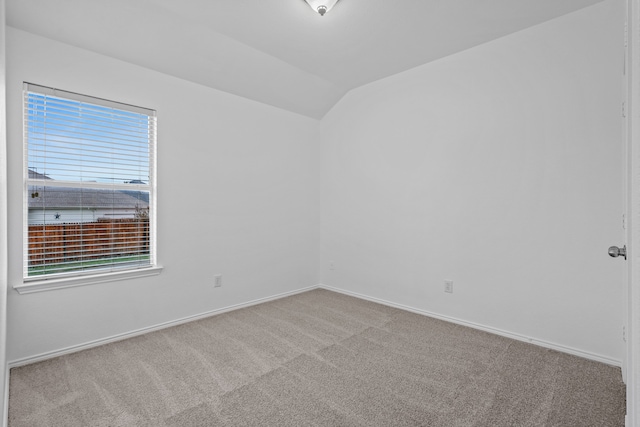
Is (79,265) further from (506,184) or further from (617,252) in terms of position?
(506,184)

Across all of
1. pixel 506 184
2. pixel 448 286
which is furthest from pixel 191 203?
pixel 506 184

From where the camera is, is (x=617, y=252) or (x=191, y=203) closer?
(x=617, y=252)

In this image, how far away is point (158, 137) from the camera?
287 centimetres

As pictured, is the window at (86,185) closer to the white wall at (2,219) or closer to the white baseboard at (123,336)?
the white baseboard at (123,336)

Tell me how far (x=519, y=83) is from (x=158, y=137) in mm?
3276

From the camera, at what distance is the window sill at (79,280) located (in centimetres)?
222

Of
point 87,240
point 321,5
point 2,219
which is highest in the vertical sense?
point 321,5

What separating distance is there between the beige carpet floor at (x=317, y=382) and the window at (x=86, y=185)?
0.75m

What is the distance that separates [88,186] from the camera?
2.53m

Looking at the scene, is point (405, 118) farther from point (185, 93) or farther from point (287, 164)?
point (185, 93)

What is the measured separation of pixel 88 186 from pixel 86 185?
0.6 inches

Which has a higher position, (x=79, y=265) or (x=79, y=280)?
(x=79, y=265)

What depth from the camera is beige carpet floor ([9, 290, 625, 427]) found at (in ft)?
5.48

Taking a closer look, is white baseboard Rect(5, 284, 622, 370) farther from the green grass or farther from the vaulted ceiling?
the vaulted ceiling
